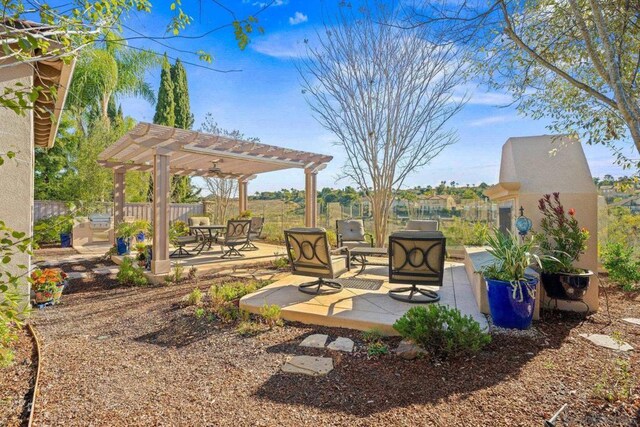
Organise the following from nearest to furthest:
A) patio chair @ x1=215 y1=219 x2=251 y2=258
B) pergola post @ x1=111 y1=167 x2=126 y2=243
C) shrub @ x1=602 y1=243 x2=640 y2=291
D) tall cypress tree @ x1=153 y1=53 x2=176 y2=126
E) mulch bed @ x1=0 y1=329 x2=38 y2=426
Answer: mulch bed @ x1=0 y1=329 x2=38 y2=426 → shrub @ x1=602 y1=243 x2=640 y2=291 → patio chair @ x1=215 y1=219 x2=251 y2=258 → pergola post @ x1=111 y1=167 x2=126 y2=243 → tall cypress tree @ x1=153 y1=53 x2=176 y2=126

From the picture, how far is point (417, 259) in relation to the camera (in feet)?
14.0

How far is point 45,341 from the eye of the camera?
133 inches

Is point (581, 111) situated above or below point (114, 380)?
above

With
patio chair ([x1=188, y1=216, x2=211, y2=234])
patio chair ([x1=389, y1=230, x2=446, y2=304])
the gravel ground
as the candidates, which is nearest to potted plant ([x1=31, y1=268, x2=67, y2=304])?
the gravel ground

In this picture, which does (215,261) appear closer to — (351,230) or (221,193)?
(351,230)

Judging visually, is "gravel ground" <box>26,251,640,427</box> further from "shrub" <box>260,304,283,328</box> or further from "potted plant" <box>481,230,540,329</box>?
"potted plant" <box>481,230,540,329</box>

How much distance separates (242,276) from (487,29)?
5.45 m

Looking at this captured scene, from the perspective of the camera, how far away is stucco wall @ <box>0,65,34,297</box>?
12.0ft

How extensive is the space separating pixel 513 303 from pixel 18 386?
4288 millimetres

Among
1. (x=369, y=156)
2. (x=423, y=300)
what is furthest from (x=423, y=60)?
(x=423, y=300)

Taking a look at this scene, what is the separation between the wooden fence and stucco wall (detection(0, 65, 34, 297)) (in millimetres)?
8410

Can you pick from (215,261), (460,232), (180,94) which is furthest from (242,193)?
(180,94)

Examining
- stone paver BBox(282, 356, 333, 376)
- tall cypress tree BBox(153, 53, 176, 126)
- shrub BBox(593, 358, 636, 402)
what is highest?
tall cypress tree BBox(153, 53, 176, 126)

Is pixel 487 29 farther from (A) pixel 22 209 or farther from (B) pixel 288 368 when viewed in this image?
(A) pixel 22 209
